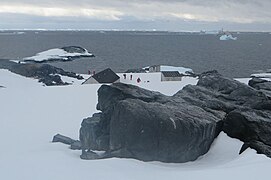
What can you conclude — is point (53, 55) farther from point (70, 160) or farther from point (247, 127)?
point (247, 127)

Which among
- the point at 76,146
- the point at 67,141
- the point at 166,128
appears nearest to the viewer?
the point at 166,128

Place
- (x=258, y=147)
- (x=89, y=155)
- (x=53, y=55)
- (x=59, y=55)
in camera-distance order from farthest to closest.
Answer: (x=59, y=55)
(x=53, y=55)
(x=89, y=155)
(x=258, y=147)

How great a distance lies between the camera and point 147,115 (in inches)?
504

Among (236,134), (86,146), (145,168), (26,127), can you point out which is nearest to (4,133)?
(26,127)

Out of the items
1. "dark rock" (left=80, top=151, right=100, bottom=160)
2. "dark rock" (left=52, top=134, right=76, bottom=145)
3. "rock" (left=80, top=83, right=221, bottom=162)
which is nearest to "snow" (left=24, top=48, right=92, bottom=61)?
"dark rock" (left=52, top=134, right=76, bottom=145)

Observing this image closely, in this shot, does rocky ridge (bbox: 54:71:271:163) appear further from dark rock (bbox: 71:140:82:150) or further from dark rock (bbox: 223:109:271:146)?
dark rock (bbox: 71:140:82:150)

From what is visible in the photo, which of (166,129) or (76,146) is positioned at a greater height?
(166,129)

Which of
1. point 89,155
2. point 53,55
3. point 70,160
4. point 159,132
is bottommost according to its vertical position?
point 53,55

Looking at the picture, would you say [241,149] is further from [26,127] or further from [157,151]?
[26,127]

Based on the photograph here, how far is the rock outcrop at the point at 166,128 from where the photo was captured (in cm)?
1270

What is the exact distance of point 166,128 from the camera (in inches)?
499

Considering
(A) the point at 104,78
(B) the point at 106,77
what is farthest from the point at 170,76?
(A) the point at 104,78

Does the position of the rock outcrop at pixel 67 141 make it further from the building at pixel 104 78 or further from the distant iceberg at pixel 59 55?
the distant iceberg at pixel 59 55

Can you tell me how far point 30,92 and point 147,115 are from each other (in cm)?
1745
